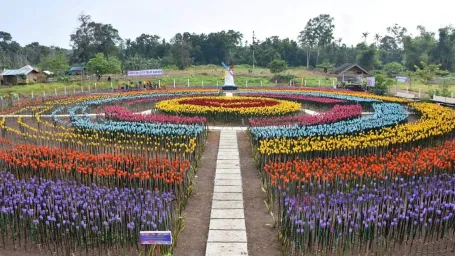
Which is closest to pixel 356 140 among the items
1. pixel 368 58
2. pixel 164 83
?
pixel 164 83

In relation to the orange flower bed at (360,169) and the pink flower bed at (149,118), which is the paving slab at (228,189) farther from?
the pink flower bed at (149,118)

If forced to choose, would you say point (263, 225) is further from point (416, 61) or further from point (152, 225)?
point (416, 61)

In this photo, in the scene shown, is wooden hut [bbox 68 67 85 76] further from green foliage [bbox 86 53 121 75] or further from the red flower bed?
the red flower bed

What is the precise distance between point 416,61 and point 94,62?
6034 cm

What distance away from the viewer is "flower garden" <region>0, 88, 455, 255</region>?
729 cm

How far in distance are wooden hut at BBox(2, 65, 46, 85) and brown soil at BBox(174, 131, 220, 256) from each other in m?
52.1

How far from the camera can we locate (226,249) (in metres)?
Answer: 7.30

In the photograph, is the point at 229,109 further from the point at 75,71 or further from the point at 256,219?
the point at 75,71

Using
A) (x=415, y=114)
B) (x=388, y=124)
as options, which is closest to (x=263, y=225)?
(x=388, y=124)

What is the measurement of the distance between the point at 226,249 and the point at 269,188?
3.04 m

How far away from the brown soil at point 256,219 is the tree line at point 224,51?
158ft

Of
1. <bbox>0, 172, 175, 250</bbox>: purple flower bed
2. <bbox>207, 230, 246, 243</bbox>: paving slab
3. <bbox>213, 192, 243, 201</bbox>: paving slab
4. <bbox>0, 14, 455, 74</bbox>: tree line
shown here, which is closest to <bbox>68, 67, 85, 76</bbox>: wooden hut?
<bbox>0, 14, 455, 74</bbox>: tree line

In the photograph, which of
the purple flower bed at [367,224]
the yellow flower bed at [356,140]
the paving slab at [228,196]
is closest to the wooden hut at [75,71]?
the yellow flower bed at [356,140]

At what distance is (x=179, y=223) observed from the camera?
8.30 meters
